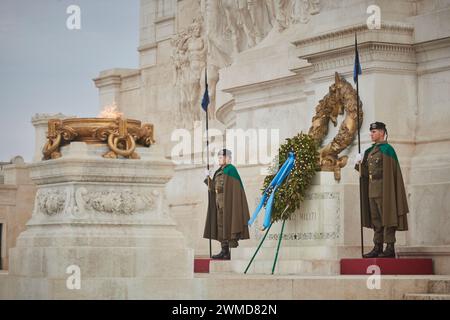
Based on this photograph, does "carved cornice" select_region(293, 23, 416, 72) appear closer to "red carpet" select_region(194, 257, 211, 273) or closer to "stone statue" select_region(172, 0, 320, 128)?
"stone statue" select_region(172, 0, 320, 128)

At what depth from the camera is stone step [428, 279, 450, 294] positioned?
42.3 ft

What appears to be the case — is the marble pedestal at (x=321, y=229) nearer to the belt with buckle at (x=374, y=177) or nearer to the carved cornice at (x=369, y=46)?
the belt with buckle at (x=374, y=177)

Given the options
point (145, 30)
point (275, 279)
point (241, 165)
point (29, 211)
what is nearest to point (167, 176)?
point (275, 279)

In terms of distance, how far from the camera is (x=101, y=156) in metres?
12.5

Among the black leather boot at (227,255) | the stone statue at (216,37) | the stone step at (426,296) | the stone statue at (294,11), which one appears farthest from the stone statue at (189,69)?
the stone step at (426,296)

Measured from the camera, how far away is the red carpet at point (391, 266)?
49.1 ft

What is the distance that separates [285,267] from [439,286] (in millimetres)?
3625

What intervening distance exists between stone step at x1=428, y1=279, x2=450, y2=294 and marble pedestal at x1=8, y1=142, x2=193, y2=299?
272 cm

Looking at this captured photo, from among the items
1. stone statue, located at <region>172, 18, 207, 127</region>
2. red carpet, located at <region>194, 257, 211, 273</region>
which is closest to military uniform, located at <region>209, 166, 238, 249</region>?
red carpet, located at <region>194, 257, 211, 273</region>

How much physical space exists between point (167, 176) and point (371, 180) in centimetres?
408

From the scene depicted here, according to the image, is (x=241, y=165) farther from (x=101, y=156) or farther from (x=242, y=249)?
(x=101, y=156)

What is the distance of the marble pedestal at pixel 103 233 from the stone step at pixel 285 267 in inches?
141

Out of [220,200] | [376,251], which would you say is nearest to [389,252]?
[376,251]
